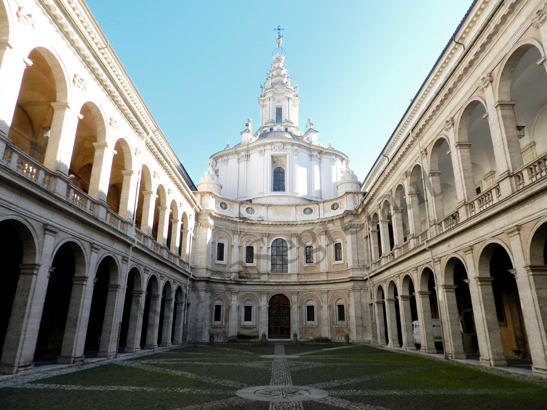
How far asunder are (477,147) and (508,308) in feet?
29.7

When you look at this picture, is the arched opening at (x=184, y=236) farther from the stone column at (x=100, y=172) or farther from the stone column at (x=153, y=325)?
the stone column at (x=100, y=172)

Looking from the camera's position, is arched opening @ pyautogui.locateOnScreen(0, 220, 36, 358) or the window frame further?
the window frame

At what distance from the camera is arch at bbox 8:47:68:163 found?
45.1 feet

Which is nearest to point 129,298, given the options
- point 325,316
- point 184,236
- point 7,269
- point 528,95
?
point 184,236

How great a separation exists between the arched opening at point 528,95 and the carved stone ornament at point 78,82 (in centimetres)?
1595

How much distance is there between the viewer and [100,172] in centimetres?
1666

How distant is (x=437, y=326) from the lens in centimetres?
2277

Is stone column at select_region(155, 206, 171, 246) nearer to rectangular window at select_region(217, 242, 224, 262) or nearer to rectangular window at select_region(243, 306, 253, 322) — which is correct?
rectangular window at select_region(217, 242, 224, 262)

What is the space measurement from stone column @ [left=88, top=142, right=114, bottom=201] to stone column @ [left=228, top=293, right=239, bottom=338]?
791 inches

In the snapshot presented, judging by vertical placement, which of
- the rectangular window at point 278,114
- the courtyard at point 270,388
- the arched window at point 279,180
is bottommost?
the courtyard at point 270,388

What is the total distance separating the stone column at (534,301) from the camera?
463 inches

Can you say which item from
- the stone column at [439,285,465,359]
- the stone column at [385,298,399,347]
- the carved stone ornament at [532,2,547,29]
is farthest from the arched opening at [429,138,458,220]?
the stone column at [385,298,399,347]

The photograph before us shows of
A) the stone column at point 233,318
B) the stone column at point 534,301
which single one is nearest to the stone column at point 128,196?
the stone column at point 534,301

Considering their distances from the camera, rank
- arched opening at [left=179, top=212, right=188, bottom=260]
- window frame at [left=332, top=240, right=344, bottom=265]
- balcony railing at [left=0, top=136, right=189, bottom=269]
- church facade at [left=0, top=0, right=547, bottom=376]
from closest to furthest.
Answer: balcony railing at [left=0, top=136, right=189, bottom=269] → church facade at [left=0, top=0, right=547, bottom=376] → arched opening at [left=179, top=212, right=188, bottom=260] → window frame at [left=332, top=240, right=344, bottom=265]
